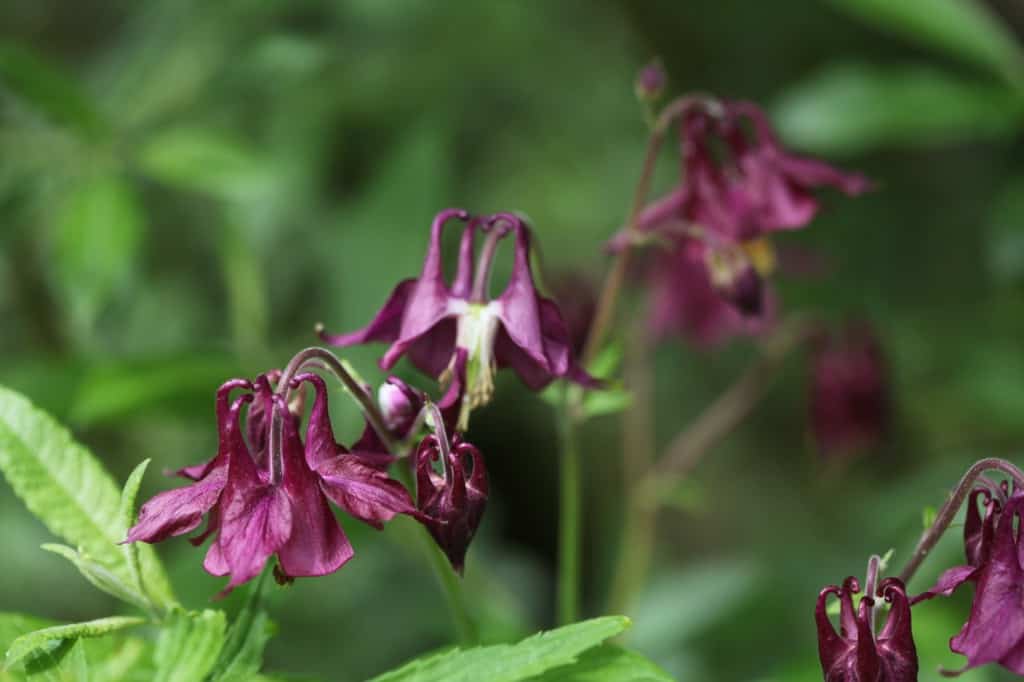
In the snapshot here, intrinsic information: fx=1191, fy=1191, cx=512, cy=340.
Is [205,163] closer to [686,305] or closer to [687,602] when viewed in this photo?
[686,305]

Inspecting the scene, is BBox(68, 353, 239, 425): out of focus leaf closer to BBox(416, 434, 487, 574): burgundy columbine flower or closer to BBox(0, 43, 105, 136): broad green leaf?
BBox(0, 43, 105, 136): broad green leaf

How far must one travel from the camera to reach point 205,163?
2.43 meters

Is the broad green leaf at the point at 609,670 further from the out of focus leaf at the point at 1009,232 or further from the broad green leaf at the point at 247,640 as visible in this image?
the out of focus leaf at the point at 1009,232

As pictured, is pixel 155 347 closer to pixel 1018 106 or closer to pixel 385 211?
pixel 385 211

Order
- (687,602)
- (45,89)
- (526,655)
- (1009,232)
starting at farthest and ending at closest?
(687,602)
(1009,232)
(45,89)
(526,655)

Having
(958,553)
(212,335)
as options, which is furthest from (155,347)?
(958,553)

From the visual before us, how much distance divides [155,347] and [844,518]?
1.96 m

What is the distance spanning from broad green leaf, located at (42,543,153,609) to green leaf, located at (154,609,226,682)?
61mm

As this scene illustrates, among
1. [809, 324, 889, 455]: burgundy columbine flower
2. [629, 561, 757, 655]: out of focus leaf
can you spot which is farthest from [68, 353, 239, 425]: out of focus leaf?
[809, 324, 889, 455]: burgundy columbine flower

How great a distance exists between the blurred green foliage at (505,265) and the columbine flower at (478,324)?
0.92m

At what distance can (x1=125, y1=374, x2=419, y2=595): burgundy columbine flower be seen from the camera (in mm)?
1092

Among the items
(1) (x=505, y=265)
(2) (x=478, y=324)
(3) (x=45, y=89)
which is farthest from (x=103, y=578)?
(1) (x=505, y=265)

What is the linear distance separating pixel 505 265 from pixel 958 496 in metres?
2.61

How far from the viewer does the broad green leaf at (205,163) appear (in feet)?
7.93
